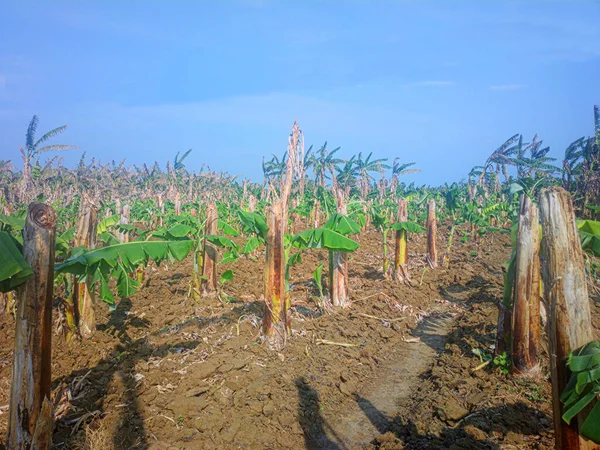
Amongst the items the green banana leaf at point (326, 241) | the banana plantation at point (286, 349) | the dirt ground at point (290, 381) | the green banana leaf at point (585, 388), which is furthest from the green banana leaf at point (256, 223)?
the green banana leaf at point (585, 388)

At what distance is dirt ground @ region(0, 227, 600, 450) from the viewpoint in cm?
407

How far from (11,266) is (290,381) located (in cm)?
336

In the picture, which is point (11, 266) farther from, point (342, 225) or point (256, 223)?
point (342, 225)

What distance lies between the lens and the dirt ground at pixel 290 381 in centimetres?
407

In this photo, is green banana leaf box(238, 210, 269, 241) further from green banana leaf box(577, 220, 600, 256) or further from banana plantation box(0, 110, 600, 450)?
green banana leaf box(577, 220, 600, 256)

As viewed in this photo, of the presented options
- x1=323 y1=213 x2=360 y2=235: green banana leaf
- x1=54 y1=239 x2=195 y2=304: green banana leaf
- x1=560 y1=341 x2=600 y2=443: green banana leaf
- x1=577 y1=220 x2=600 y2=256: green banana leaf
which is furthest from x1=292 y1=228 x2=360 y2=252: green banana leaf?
x1=560 y1=341 x2=600 y2=443: green banana leaf

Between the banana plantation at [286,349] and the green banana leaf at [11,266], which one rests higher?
the green banana leaf at [11,266]

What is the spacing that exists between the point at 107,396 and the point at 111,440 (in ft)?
2.64

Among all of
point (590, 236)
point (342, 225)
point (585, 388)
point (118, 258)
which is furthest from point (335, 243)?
point (585, 388)

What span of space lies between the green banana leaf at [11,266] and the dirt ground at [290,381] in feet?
5.62

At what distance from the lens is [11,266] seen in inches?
107

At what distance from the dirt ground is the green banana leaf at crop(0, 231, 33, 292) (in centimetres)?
171

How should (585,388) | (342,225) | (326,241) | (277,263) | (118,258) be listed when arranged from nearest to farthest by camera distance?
(585,388) < (118,258) < (277,263) < (326,241) < (342,225)

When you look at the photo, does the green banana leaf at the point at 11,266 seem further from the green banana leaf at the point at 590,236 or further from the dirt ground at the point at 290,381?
the green banana leaf at the point at 590,236
